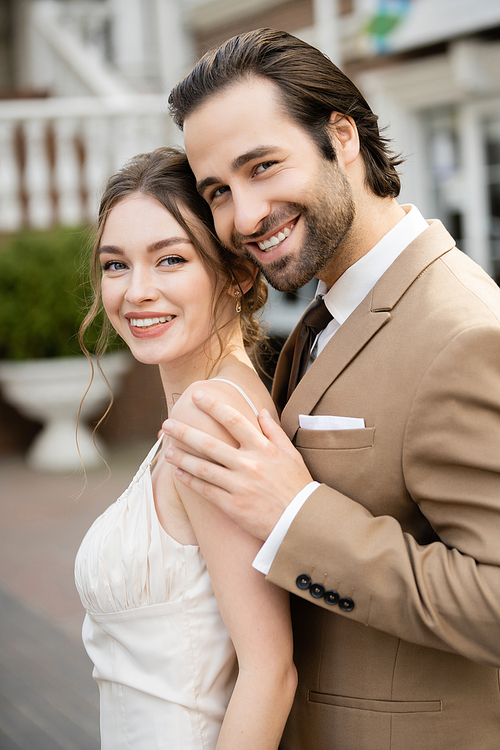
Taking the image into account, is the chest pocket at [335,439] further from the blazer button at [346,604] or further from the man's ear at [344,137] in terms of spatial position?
the man's ear at [344,137]

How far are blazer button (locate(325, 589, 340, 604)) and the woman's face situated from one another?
0.80 metres

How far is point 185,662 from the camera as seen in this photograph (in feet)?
5.84

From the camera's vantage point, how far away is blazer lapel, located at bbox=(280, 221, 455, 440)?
1668 mm

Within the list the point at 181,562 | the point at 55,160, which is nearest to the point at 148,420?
the point at 55,160

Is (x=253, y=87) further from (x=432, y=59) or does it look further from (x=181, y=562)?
(x=432, y=59)

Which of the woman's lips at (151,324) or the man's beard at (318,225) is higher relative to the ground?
the man's beard at (318,225)

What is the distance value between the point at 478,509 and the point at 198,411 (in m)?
0.63

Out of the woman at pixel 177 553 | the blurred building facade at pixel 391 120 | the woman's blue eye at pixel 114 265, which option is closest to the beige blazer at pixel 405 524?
the woman at pixel 177 553

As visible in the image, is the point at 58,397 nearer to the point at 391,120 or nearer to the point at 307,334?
the point at 391,120

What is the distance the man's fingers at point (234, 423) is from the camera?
1598 mm

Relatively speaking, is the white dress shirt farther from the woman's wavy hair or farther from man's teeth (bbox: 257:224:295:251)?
the woman's wavy hair

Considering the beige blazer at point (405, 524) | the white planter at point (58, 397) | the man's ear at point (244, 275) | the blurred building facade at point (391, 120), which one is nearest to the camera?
the beige blazer at point (405, 524)

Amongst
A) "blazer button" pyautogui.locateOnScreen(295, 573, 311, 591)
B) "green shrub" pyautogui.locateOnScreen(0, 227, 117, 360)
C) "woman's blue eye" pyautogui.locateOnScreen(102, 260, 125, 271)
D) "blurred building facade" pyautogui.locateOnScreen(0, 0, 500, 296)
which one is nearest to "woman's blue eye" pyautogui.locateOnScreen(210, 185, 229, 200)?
"woman's blue eye" pyautogui.locateOnScreen(102, 260, 125, 271)

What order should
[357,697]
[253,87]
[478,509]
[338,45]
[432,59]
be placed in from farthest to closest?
[338,45] → [432,59] → [253,87] → [357,697] → [478,509]
